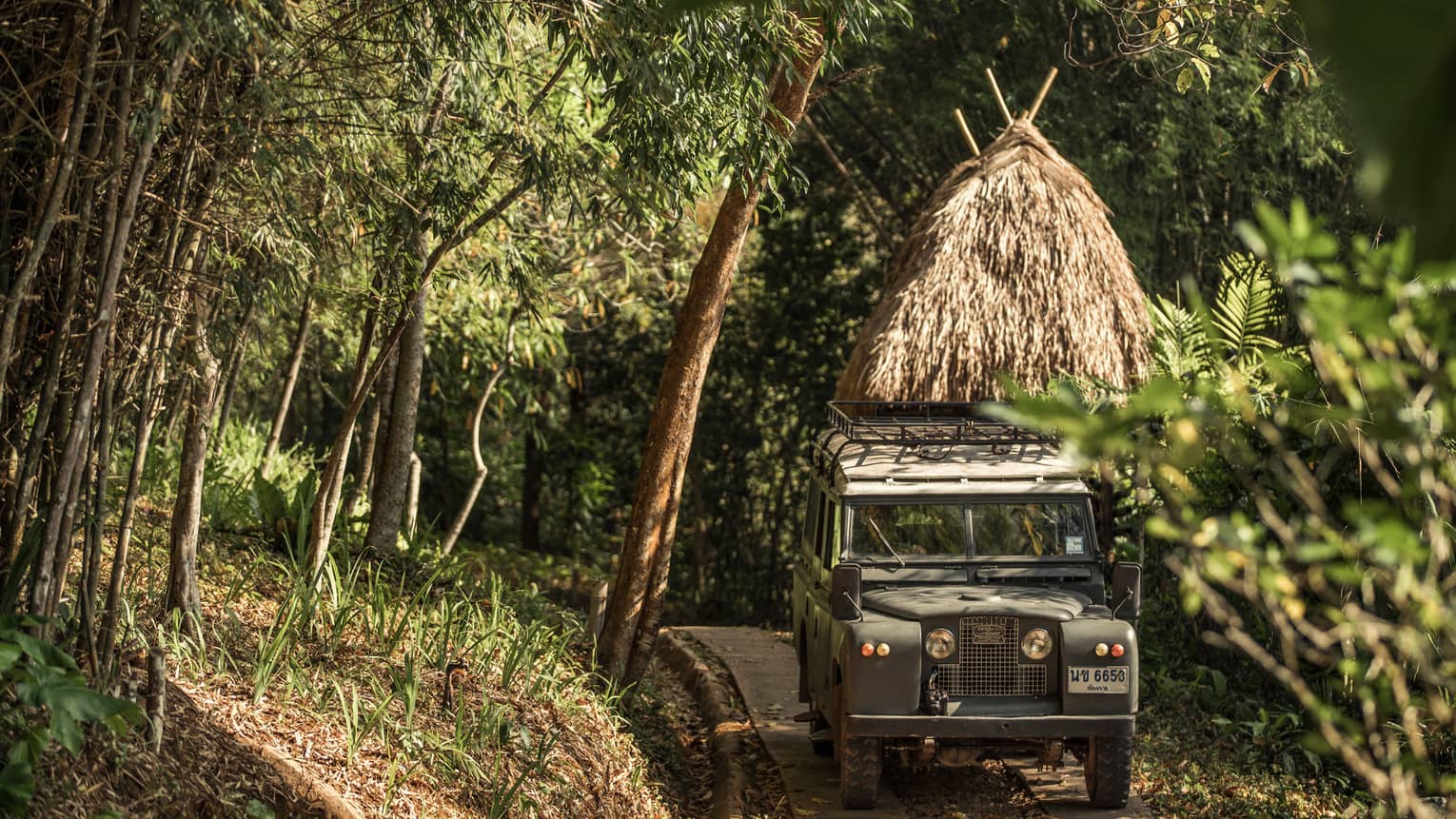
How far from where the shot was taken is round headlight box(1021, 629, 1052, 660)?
7.27 m

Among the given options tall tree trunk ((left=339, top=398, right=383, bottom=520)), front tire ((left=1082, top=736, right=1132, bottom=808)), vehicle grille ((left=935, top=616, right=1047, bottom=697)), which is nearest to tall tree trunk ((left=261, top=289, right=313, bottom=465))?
tall tree trunk ((left=339, top=398, right=383, bottom=520))

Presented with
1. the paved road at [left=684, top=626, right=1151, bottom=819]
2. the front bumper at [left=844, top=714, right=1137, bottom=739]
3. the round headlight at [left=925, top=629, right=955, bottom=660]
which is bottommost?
the paved road at [left=684, top=626, right=1151, bottom=819]

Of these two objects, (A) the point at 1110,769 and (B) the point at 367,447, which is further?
(B) the point at 367,447

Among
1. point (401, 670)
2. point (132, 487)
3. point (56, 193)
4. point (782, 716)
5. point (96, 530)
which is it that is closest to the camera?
point (56, 193)

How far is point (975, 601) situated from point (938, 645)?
326 mm

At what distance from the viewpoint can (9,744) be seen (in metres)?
4.07

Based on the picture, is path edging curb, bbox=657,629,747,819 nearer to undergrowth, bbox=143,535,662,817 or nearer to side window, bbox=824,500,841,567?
undergrowth, bbox=143,535,662,817

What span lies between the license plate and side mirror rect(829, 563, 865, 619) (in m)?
1.18

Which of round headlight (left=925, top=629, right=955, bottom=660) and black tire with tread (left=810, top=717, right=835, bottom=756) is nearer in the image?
round headlight (left=925, top=629, right=955, bottom=660)

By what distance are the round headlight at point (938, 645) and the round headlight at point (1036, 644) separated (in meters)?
0.39

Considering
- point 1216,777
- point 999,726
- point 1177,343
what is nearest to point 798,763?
point 999,726

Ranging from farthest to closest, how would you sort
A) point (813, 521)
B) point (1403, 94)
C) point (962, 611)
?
1. point (813, 521)
2. point (962, 611)
3. point (1403, 94)

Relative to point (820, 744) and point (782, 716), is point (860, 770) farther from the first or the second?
point (782, 716)

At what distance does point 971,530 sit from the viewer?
26.2 feet
